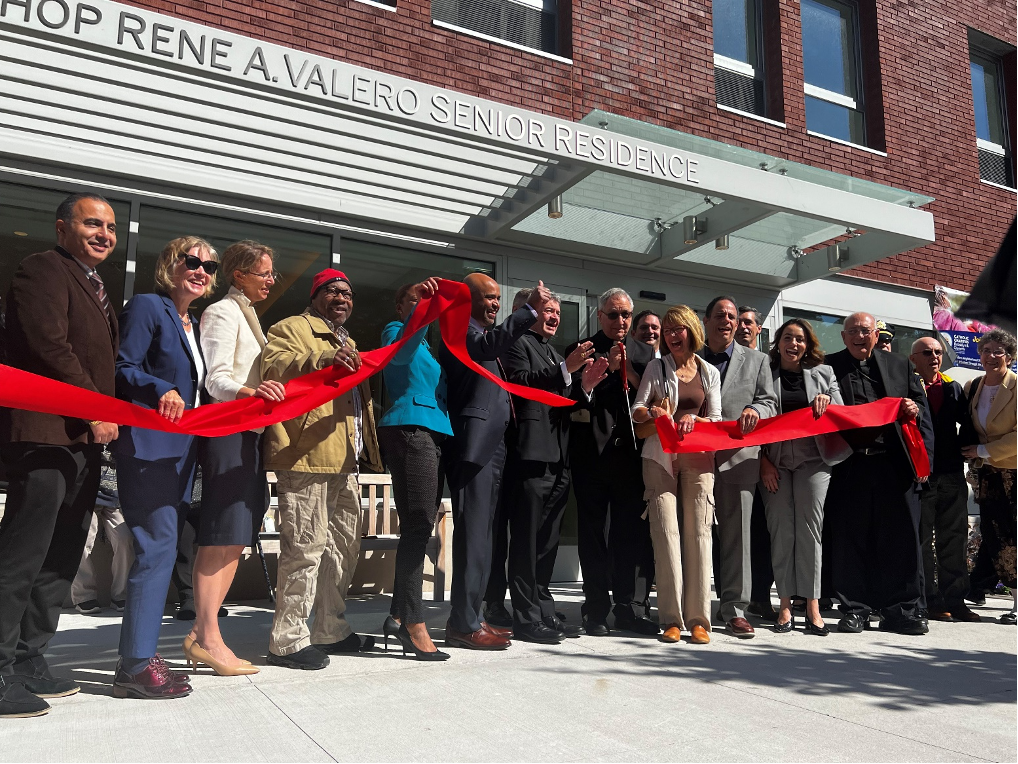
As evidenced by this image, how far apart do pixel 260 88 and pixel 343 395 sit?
3.22 m

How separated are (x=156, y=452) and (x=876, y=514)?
15.1 feet

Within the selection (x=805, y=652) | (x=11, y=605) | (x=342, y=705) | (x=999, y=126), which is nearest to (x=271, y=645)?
(x=342, y=705)

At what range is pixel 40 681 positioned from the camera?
3287 millimetres

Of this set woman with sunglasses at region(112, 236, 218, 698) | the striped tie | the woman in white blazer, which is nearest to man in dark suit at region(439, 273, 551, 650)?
the woman in white blazer

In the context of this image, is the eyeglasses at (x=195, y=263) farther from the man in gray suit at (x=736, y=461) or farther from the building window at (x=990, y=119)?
the building window at (x=990, y=119)

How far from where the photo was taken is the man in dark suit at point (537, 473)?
15.5ft

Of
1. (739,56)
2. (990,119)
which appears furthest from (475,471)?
(990,119)

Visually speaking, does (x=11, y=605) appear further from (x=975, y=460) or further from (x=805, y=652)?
(x=975, y=460)

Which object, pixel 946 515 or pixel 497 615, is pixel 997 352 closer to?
pixel 946 515

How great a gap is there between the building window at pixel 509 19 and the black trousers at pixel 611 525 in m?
5.70

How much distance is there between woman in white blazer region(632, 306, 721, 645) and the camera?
4.89 m

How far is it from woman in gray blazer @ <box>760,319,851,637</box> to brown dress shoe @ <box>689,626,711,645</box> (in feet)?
2.37

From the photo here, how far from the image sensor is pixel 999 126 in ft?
42.9

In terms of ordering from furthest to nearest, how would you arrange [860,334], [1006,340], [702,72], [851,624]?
[702,72], [1006,340], [860,334], [851,624]
